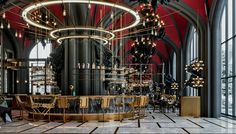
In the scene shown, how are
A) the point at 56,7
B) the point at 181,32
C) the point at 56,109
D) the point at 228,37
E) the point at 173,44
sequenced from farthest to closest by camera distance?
the point at 173,44 → the point at 181,32 → the point at 56,7 → the point at 228,37 → the point at 56,109

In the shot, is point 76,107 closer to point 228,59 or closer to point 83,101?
point 83,101

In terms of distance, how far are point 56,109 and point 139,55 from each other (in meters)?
9.56

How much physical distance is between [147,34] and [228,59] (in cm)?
451

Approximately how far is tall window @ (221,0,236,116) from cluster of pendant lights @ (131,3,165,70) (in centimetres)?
292

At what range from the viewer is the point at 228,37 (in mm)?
14781

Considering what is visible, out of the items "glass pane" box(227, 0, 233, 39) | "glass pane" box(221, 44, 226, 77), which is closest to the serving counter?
"glass pane" box(221, 44, 226, 77)

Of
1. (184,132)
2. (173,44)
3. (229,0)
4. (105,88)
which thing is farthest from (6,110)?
(173,44)

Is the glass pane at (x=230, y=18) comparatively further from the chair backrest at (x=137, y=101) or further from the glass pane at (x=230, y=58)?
the chair backrest at (x=137, y=101)

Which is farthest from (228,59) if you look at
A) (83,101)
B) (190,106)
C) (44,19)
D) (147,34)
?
(44,19)

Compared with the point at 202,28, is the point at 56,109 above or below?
below

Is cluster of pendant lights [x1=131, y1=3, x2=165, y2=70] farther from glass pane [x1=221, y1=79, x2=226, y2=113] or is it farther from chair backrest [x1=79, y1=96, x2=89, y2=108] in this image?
chair backrest [x1=79, y1=96, x2=89, y2=108]

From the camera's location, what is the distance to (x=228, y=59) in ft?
48.9

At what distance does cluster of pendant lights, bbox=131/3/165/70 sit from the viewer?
14.8 metres

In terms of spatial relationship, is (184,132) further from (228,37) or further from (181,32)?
(181,32)
